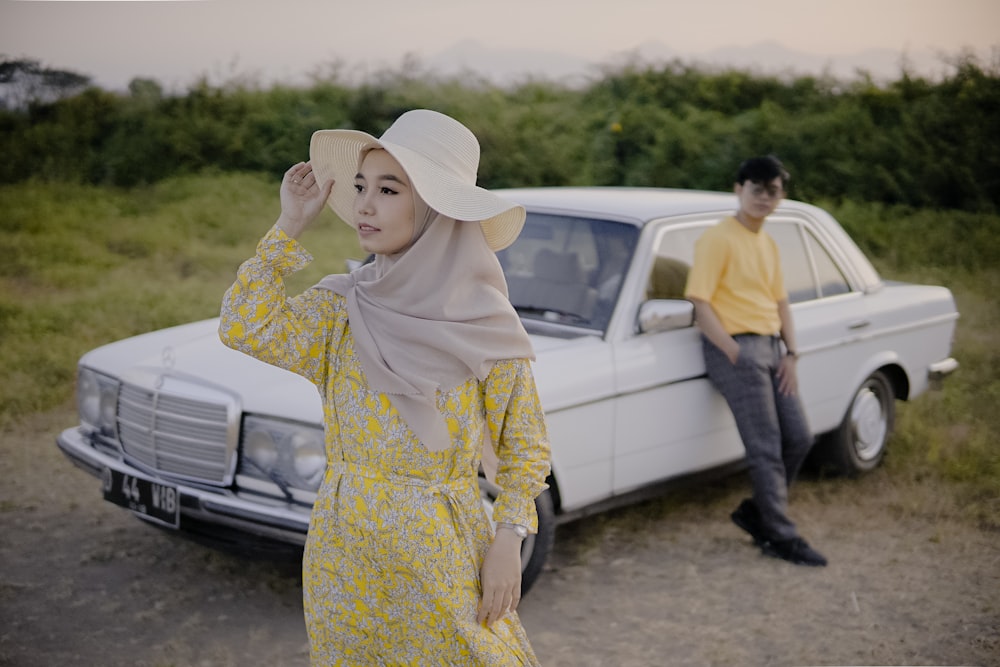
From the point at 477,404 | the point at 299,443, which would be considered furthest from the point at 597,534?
the point at 477,404

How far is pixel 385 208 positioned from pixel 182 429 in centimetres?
224

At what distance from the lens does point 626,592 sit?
455 centimetres

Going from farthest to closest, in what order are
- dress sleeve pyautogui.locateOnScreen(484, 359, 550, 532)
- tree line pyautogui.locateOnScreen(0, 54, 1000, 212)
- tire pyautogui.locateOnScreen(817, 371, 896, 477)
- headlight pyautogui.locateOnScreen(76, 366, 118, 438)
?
tree line pyautogui.locateOnScreen(0, 54, 1000, 212) → tire pyautogui.locateOnScreen(817, 371, 896, 477) → headlight pyautogui.locateOnScreen(76, 366, 118, 438) → dress sleeve pyautogui.locateOnScreen(484, 359, 550, 532)

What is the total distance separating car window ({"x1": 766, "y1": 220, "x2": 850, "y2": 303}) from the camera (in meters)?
5.59

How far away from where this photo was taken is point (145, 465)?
13.8ft

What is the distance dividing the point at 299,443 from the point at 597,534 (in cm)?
202

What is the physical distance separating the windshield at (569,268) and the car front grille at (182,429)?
1513mm

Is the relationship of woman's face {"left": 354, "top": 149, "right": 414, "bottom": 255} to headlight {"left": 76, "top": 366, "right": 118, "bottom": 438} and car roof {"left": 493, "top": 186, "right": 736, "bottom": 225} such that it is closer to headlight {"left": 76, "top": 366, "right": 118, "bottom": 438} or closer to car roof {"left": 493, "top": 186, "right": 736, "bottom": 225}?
headlight {"left": 76, "top": 366, "right": 118, "bottom": 438}

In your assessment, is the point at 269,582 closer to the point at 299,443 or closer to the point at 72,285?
the point at 299,443

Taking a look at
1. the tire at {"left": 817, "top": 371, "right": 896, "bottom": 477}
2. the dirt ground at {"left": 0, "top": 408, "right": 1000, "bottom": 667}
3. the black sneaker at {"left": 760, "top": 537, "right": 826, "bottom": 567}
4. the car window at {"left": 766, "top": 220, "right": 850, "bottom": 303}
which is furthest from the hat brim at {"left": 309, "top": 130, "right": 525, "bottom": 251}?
the tire at {"left": 817, "top": 371, "right": 896, "bottom": 477}

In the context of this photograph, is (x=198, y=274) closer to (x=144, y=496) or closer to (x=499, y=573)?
(x=144, y=496)

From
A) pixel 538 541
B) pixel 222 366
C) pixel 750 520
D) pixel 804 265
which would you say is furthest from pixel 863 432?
pixel 222 366

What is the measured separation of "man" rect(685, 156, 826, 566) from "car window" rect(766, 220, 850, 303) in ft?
1.99

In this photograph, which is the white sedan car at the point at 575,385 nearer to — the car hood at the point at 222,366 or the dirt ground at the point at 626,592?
the car hood at the point at 222,366
